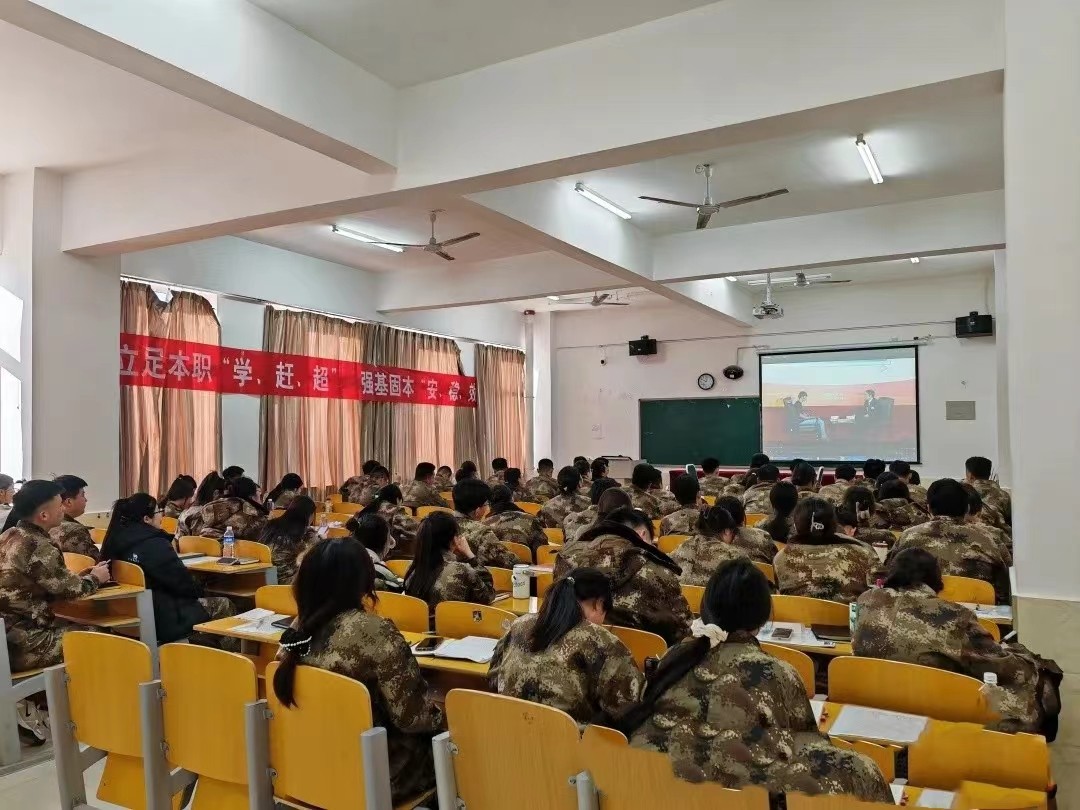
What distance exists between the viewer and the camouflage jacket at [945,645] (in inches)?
96.5

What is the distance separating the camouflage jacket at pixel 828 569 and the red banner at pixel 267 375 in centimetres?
669

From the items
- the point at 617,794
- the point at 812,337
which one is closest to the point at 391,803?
the point at 617,794

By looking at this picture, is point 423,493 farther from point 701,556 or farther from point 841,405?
point 841,405

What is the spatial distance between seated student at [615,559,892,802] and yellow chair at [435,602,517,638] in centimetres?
128

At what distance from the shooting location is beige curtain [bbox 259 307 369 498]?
9656 mm

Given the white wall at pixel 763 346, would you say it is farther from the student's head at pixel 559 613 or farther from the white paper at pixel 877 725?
the student's head at pixel 559 613

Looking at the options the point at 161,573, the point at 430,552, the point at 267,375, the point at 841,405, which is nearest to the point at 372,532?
the point at 430,552

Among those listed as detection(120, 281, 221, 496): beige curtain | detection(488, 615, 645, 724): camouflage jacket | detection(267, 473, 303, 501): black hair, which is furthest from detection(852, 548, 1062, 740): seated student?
detection(120, 281, 221, 496): beige curtain

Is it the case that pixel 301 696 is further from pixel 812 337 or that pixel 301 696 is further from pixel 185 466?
pixel 812 337

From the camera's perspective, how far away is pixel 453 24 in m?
4.52

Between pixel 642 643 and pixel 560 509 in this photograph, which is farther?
Answer: pixel 560 509

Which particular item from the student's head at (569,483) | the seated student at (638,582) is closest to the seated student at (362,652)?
the seated student at (638,582)

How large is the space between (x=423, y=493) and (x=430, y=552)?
4.64m

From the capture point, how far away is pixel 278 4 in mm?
4316
